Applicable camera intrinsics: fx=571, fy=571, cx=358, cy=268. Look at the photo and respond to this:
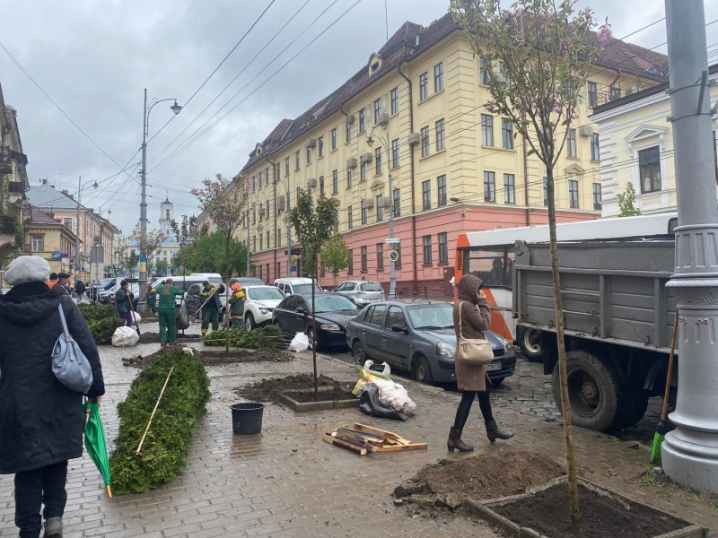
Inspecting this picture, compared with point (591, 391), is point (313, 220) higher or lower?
higher

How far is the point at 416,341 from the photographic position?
1037 cm

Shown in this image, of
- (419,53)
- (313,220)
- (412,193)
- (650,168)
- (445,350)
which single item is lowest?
(445,350)

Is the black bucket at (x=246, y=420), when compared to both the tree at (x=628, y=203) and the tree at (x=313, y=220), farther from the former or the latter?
the tree at (x=628, y=203)

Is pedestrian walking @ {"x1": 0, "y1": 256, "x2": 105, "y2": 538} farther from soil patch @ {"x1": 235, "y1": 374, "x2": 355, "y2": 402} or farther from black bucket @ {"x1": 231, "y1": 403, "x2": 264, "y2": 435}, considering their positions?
soil patch @ {"x1": 235, "y1": 374, "x2": 355, "y2": 402}

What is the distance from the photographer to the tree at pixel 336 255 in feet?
125

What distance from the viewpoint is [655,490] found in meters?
4.80

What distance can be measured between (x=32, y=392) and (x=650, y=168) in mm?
26042

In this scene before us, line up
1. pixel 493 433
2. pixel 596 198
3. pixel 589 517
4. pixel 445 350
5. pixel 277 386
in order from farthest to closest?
pixel 596 198 < pixel 445 350 < pixel 277 386 < pixel 493 433 < pixel 589 517

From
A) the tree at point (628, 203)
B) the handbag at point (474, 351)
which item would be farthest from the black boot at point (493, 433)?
the tree at point (628, 203)

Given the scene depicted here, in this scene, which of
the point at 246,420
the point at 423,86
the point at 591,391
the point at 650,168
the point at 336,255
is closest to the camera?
the point at 246,420

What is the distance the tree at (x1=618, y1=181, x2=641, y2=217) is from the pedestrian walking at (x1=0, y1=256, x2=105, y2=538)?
23.2 metres

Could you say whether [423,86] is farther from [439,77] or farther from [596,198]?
[596,198]

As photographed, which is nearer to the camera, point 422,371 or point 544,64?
point 544,64

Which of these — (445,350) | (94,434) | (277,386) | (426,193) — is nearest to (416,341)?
(445,350)
